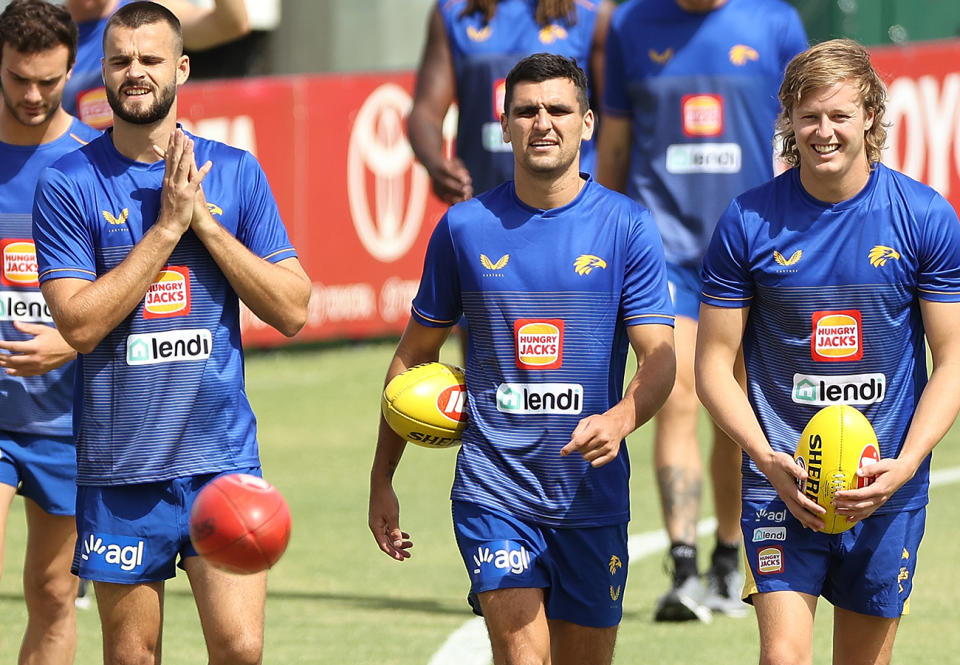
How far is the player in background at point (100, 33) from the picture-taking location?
8.05 meters

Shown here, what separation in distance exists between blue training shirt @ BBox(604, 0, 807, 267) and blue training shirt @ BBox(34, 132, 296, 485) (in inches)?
133

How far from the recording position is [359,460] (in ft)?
42.2

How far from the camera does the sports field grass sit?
803 cm

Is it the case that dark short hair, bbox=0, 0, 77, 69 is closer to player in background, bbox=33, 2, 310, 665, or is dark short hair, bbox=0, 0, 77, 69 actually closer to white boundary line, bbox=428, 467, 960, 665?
player in background, bbox=33, 2, 310, 665

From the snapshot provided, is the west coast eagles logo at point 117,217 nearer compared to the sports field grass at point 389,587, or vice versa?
the west coast eagles logo at point 117,217

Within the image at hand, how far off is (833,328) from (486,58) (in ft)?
12.2

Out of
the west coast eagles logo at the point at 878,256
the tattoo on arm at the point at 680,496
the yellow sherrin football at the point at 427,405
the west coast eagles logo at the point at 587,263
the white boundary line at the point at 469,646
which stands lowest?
the white boundary line at the point at 469,646

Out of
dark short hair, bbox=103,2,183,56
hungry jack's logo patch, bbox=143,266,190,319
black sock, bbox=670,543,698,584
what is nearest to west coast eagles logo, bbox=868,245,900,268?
hungry jack's logo patch, bbox=143,266,190,319

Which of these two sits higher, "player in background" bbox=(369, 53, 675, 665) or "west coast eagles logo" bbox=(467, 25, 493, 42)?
"west coast eagles logo" bbox=(467, 25, 493, 42)

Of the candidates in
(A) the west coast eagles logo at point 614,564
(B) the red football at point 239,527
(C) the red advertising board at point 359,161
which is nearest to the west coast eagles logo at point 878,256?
(A) the west coast eagles logo at point 614,564

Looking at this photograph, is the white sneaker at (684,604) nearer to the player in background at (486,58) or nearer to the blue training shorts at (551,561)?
the player in background at (486,58)

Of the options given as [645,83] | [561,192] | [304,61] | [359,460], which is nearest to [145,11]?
[561,192]

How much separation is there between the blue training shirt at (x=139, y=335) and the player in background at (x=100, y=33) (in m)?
2.09

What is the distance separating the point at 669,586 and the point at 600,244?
3.65m
